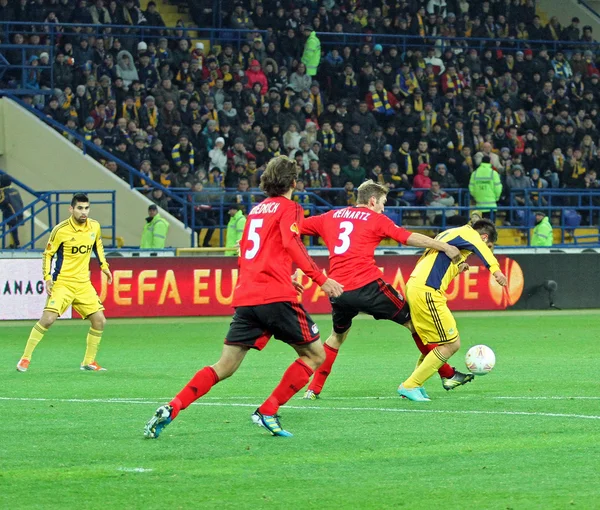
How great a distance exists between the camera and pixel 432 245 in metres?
9.82

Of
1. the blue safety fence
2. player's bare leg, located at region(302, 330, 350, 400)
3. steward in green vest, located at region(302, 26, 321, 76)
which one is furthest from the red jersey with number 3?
steward in green vest, located at region(302, 26, 321, 76)

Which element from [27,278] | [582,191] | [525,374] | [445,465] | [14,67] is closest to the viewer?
[445,465]

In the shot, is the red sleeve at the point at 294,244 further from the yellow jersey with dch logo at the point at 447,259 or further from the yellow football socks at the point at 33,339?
the yellow football socks at the point at 33,339

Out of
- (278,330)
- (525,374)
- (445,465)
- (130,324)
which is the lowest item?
(130,324)

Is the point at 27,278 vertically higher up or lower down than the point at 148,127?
lower down

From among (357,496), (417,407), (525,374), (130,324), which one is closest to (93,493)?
(357,496)

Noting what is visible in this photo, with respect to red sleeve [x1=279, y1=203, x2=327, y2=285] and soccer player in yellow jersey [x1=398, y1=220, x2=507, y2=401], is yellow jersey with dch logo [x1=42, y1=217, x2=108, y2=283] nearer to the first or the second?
soccer player in yellow jersey [x1=398, y1=220, x2=507, y2=401]

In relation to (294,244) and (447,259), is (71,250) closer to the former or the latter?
(447,259)

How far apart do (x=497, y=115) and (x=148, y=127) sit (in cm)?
981

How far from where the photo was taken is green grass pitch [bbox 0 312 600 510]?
21.5 feet

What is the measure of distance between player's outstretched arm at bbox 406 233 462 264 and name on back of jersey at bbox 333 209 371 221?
2.40 ft

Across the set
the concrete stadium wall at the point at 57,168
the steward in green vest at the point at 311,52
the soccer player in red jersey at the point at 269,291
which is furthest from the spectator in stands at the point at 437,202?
the soccer player in red jersey at the point at 269,291

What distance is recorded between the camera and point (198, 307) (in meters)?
21.6

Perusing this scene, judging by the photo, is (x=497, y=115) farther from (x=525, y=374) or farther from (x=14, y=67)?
(x=525, y=374)
